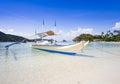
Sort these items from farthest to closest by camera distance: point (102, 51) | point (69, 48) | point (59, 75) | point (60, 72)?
point (102, 51) → point (69, 48) → point (60, 72) → point (59, 75)

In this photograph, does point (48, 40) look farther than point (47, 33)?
Yes

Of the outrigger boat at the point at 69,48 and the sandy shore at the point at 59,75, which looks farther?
the outrigger boat at the point at 69,48

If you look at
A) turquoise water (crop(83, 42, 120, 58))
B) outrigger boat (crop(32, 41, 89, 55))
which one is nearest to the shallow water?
outrigger boat (crop(32, 41, 89, 55))

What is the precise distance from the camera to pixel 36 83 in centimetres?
470

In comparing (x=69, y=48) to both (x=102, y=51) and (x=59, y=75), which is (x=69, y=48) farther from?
(x=102, y=51)

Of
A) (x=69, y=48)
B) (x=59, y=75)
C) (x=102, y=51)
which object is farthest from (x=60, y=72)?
(x=102, y=51)

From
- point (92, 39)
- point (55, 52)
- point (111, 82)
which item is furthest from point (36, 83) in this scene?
point (92, 39)

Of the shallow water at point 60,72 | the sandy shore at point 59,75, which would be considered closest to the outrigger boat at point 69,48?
the shallow water at point 60,72

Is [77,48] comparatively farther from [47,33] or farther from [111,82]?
[47,33]

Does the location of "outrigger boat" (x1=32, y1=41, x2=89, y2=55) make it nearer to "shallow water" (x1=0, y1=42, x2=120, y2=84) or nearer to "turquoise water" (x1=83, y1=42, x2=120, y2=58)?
"shallow water" (x1=0, y1=42, x2=120, y2=84)

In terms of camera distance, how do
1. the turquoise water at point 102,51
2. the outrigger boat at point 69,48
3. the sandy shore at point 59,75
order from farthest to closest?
the turquoise water at point 102,51
the outrigger boat at point 69,48
the sandy shore at point 59,75

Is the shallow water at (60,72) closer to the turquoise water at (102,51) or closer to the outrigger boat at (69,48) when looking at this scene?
the outrigger boat at (69,48)

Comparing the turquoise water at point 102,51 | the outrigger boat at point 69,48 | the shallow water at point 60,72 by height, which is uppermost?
the outrigger boat at point 69,48

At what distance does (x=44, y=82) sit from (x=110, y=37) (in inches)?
4111
